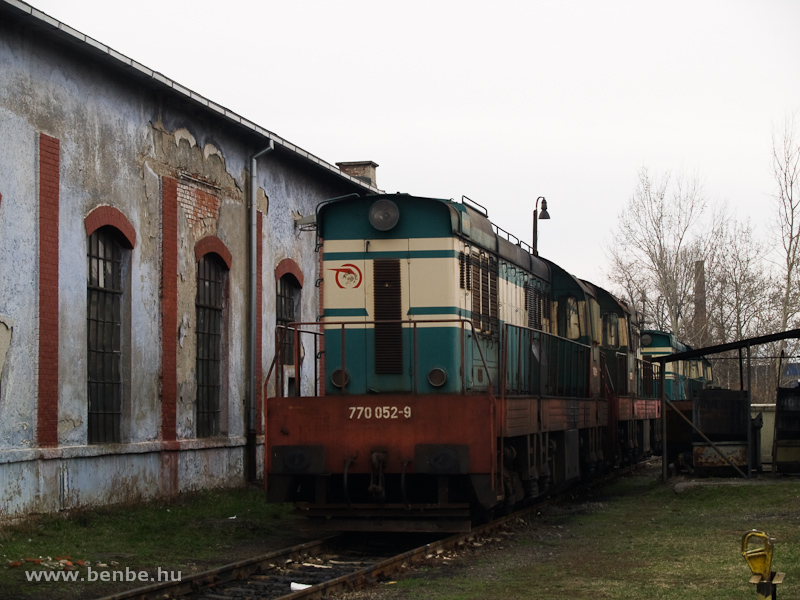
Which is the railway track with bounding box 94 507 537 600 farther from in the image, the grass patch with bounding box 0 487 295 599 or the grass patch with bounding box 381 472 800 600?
the grass patch with bounding box 0 487 295 599

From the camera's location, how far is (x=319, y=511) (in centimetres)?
1107

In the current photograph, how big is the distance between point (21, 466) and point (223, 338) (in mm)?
5553

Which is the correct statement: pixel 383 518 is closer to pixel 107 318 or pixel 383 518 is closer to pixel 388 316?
pixel 388 316

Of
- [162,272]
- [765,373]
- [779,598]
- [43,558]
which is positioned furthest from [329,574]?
[765,373]

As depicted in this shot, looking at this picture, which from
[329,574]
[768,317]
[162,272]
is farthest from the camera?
[768,317]

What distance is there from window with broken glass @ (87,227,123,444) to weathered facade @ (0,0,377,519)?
0.09 feet

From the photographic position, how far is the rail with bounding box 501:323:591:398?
13.3 m

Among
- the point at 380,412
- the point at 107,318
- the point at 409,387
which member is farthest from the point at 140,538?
A: the point at 107,318

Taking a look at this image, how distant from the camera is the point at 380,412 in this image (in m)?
10.8

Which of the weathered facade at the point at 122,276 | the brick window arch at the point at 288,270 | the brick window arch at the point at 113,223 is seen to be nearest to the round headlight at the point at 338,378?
the weathered facade at the point at 122,276

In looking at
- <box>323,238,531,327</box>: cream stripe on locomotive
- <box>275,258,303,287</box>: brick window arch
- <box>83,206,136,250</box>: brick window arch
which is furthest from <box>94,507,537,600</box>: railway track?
<box>275,258,303,287</box>: brick window arch

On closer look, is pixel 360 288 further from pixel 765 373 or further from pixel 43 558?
pixel 765 373

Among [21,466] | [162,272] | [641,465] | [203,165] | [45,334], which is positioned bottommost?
[641,465]

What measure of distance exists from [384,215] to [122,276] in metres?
4.73
